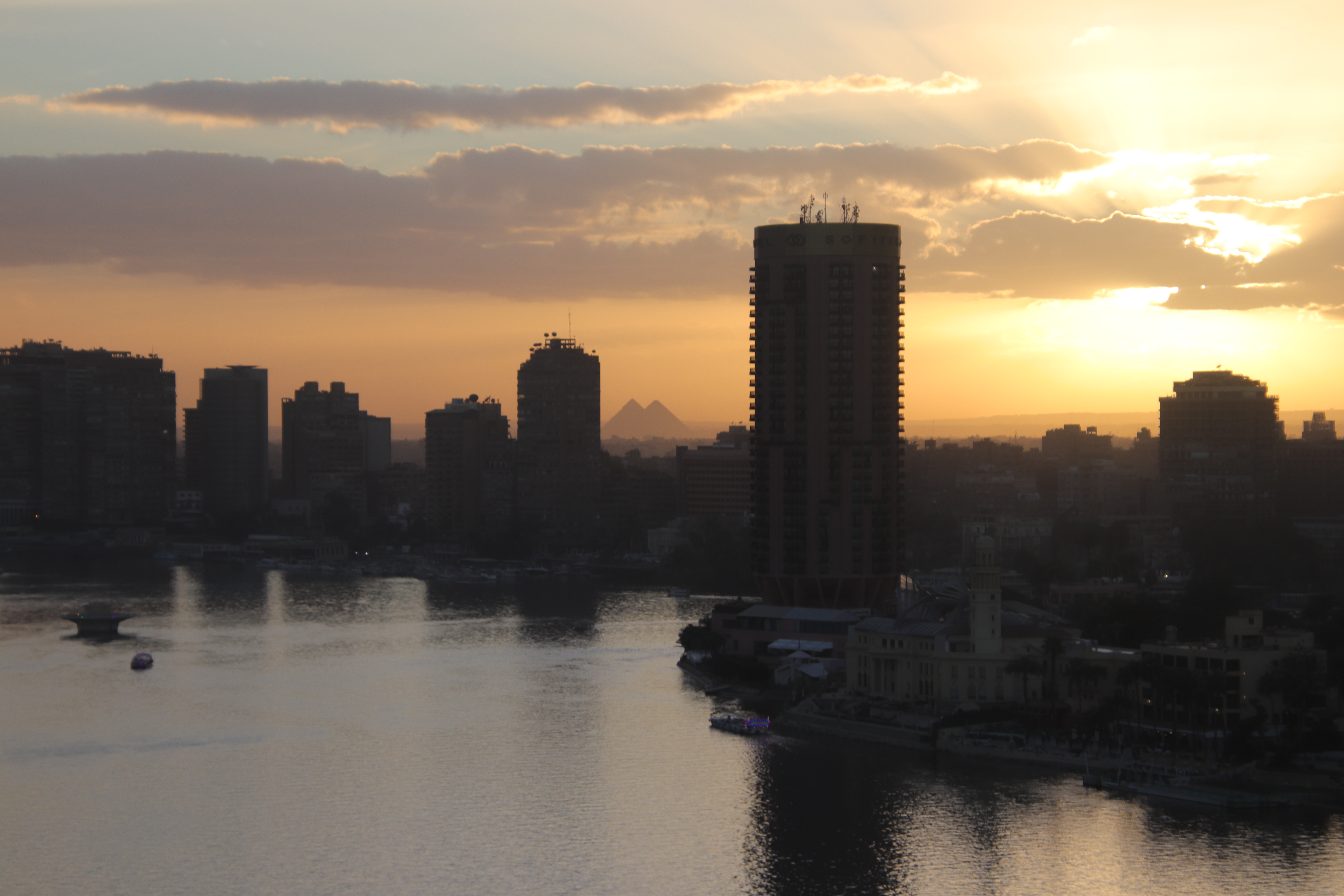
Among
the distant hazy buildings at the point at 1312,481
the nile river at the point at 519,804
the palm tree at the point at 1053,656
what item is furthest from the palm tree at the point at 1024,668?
the distant hazy buildings at the point at 1312,481

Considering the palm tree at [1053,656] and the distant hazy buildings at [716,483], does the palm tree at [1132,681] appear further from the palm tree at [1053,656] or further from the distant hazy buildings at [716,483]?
the distant hazy buildings at [716,483]

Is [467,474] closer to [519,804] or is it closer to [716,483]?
[716,483]

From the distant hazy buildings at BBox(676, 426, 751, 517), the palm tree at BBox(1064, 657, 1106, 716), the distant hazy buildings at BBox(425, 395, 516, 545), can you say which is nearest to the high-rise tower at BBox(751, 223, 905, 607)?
the palm tree at BBox(1064, 657, 1106, 716)

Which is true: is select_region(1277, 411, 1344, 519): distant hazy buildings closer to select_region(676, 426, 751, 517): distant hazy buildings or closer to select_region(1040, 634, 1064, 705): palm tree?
select_region(676, 426, 751, 517): distant hazy buildings

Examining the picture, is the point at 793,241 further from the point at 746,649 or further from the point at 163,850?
the point at 163,850

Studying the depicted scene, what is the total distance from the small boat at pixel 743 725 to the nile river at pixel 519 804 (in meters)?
0.73

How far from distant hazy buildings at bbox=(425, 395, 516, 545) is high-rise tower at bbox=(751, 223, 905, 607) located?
283 ft

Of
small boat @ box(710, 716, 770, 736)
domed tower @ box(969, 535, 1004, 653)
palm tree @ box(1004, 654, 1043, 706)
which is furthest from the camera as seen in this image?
domed tower @ box(969, 535, 1004, 653)

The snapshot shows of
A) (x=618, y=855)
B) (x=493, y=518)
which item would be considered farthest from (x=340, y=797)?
(x=493, y=518)

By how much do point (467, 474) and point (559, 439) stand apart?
13.3 metres

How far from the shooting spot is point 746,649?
77.1 meters

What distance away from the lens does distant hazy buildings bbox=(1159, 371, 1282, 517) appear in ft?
458

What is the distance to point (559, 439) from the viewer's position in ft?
554

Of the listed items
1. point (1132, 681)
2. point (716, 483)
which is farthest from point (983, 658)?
point (716, 483)
